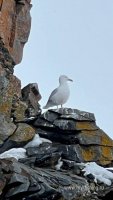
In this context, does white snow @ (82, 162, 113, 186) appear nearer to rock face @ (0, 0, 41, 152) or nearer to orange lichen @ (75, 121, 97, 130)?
orange lichen @ (75, 121, 97, 130)

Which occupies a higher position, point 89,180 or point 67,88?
point 67,88

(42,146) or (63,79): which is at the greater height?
(63,79)

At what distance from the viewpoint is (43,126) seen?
19.4 meters

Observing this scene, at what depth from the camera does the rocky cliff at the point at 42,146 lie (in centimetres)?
1338

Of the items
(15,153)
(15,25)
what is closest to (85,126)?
(15,153)

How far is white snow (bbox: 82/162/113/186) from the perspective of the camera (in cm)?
1605

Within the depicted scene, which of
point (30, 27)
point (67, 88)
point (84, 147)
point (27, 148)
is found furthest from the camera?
point (30, 27)

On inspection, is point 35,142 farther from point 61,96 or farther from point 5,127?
point 61,96

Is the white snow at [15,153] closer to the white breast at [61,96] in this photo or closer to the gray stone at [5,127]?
the gray stone at [5,127]

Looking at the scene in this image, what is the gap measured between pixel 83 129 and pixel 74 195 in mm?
5274

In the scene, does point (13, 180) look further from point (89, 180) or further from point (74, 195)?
point (89, 180)

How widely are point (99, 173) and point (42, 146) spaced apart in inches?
87.8

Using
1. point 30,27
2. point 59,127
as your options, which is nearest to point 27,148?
point 59,127

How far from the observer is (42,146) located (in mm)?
17344
